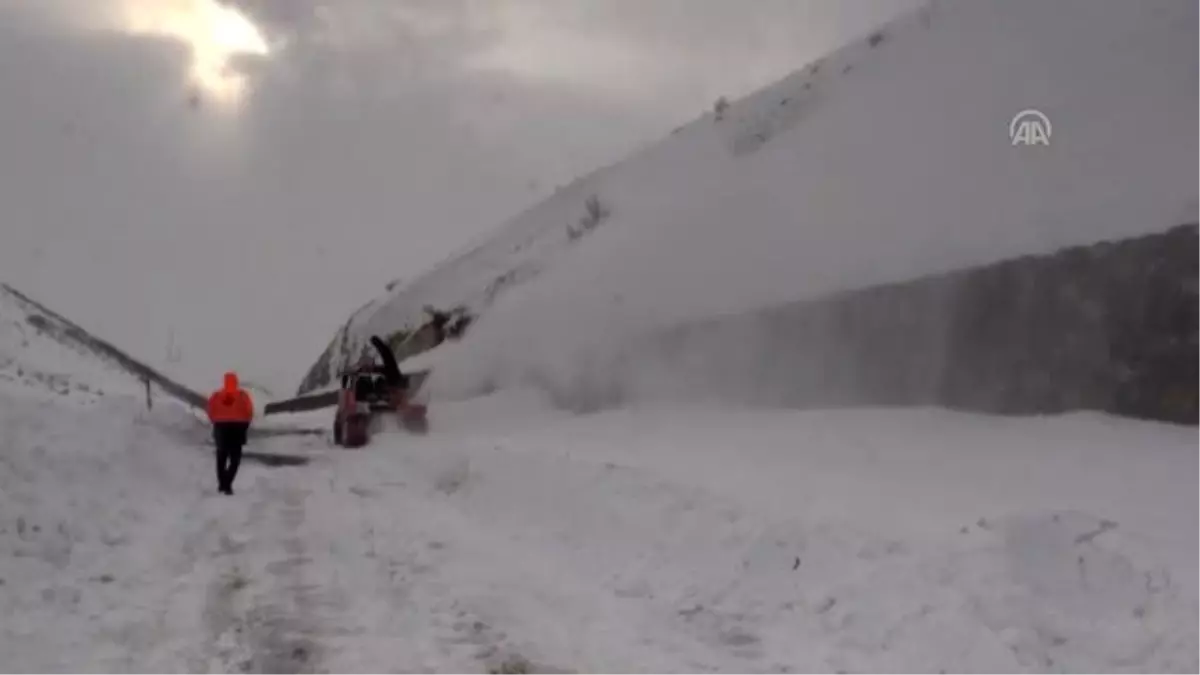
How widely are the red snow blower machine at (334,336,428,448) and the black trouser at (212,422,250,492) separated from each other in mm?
8423

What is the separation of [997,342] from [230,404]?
10856 mm

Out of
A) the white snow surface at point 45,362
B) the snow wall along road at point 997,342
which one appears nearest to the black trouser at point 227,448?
the snow wall along road at point 997,342

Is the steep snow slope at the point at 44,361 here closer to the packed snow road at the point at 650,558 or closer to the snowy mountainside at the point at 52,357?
the snowy mountainside at the point at 52,357

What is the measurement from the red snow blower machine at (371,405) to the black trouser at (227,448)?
8.42m

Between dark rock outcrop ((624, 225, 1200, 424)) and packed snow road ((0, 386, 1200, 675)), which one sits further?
dark rock outcrop ((624, 225, 1200, 424))

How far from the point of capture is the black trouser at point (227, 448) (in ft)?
49.4

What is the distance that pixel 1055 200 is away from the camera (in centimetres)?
1455

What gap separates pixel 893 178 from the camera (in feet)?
61.3

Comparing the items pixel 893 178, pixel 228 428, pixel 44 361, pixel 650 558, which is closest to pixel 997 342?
pixel 893 178

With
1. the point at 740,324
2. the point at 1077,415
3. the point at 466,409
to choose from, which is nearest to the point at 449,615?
the point at 1077,415

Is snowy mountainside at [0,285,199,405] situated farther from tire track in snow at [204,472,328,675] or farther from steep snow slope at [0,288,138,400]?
tire track in snow at [204,472,328,675]

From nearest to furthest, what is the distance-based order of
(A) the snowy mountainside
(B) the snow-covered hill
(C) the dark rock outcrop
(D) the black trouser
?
(C) the dark rock outcrop → (B) the snow-covered hill → (D) the black trouser → (A) the snowy mountainside

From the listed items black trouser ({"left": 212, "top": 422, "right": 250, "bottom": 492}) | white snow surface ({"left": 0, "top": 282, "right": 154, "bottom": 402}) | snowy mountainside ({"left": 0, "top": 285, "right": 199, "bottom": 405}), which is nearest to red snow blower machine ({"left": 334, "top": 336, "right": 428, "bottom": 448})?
snowy mountainside ({"left": 0, "top": 285, "right": 199, "bottom": 405})

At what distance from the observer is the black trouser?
49.4 ft
